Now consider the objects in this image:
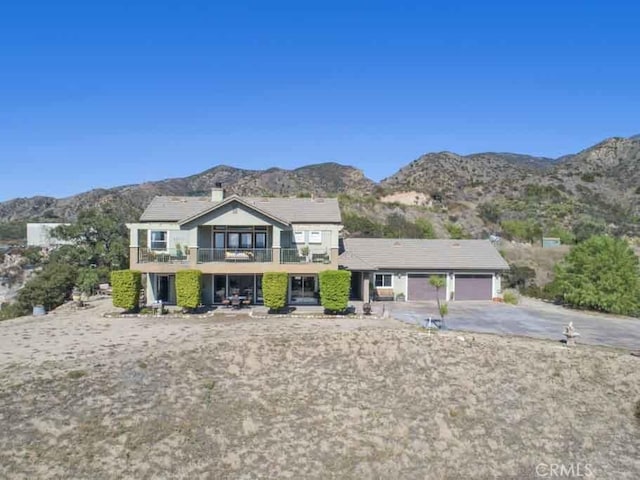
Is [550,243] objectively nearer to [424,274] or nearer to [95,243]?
[424,274]

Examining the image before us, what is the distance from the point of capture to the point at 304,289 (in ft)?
99.5

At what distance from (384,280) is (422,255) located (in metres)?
3.44

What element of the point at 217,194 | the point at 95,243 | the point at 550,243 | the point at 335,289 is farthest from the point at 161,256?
the point at 550,243

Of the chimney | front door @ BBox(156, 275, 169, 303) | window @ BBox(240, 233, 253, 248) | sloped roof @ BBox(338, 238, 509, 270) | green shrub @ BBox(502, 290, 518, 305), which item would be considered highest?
the chimney

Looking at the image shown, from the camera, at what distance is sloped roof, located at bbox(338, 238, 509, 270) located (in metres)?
33.4

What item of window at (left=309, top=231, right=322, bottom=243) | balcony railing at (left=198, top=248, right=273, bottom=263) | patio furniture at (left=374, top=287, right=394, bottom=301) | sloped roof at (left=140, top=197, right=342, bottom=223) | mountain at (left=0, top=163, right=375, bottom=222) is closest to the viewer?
balcony railing at (left=198, top=248, right=273, bottom=263)

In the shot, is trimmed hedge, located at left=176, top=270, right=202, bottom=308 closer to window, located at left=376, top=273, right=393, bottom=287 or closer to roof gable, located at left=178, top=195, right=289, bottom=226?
roof gable, located at left=178, top=195, right=289, bottom=226

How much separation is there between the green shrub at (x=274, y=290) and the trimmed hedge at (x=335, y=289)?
2.16 meters

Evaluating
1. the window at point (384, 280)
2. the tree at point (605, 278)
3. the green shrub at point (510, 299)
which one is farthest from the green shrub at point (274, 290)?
the tree at point (605, 278)

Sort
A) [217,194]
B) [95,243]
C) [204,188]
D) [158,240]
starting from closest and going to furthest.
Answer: [158,240]
[217,194]
[95,243]
[204,188]

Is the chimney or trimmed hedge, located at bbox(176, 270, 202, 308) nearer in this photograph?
trimmed hedge, located at bbox(176, 270, 202, 308)

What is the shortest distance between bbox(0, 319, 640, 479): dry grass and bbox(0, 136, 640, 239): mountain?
117 feet

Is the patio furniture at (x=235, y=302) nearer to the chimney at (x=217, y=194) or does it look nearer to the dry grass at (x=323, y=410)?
the dry grass at (x=323, y=410)

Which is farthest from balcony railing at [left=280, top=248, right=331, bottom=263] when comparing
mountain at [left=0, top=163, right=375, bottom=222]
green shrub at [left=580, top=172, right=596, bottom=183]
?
green shrub at [left=580, top=172, right=596, bottom=183]
